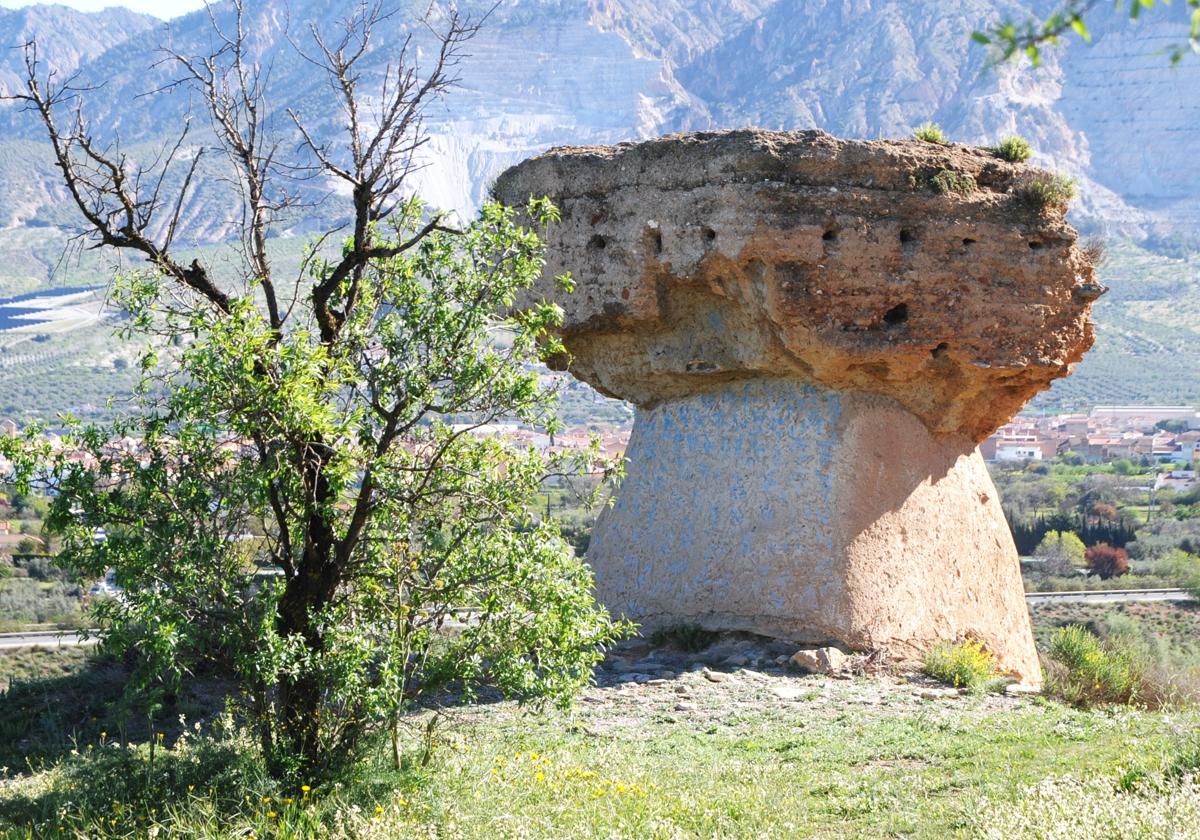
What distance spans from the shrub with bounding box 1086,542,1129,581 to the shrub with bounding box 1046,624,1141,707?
22.6 meters

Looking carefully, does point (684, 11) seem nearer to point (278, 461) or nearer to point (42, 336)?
point (42, 336)

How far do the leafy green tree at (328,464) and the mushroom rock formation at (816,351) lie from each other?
3098mm

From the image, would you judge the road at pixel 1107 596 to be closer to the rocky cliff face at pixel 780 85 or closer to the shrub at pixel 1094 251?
the shrub at pixel 1094 251

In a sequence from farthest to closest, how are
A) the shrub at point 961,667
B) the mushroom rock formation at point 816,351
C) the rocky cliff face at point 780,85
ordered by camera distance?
the rocky cliff face at point 780,85, the mushroom rock formation at point 816,351, the shrub at point 961,667

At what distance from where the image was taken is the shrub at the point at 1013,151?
38.0 feet

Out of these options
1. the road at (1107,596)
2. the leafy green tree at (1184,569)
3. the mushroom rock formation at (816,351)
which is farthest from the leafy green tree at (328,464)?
the leafy green tree at (1184,569)

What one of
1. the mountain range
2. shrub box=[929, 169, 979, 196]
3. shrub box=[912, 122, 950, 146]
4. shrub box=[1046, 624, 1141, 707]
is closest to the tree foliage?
shrub box=[929, 169, 979, 196]

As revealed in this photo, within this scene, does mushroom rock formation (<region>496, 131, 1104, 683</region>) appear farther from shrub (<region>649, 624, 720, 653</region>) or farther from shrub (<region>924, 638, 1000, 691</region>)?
shrub (<region>924, 638, 1000, 691</region>)

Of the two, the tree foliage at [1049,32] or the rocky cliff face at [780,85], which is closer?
the tree foliage at [1049,32]

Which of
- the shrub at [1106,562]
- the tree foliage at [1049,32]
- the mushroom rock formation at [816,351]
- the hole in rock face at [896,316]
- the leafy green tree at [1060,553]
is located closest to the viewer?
the tree foliage at [1049,32]

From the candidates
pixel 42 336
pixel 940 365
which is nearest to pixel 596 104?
pixel 42 336

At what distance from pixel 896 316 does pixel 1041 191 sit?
1390 mm

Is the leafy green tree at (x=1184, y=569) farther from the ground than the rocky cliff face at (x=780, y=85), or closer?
closer

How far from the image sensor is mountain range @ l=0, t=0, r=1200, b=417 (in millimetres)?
88250
